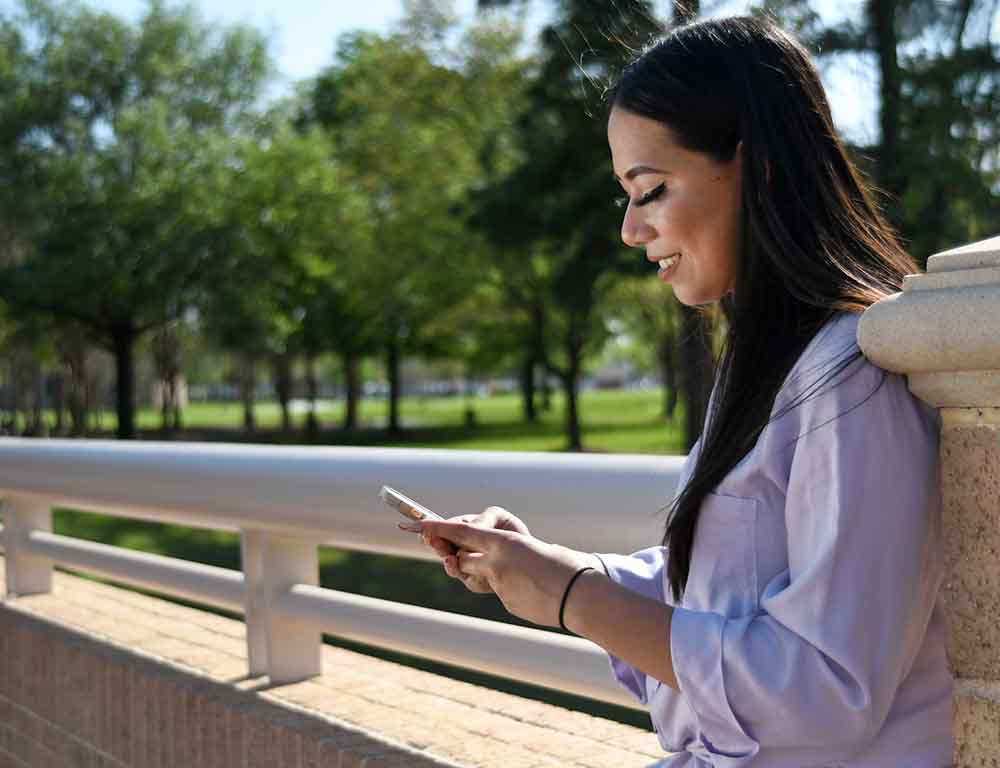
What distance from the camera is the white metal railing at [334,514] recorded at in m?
2.44

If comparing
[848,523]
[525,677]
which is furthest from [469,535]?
[525,677]

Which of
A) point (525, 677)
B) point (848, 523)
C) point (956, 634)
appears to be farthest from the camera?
point (525, 677)

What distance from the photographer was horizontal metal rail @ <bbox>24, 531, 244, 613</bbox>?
3.72m

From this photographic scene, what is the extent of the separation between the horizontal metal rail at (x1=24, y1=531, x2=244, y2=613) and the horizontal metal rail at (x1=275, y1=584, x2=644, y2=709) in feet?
1.08

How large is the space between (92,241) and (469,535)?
31.2m

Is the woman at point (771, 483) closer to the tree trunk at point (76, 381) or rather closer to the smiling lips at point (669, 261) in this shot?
the smiling lips at point (669, 261)

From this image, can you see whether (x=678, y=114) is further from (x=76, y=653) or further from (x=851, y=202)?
(x=76, y=653)

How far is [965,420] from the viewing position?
144 cm

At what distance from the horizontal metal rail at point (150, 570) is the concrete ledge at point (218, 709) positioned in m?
0.20

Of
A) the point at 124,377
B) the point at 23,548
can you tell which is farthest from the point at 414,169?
the point at 23,548

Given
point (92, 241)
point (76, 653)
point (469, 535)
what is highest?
point (92, 241)

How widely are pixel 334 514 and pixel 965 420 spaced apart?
1.91m

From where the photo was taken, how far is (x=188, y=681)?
3656mm

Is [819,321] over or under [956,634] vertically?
over
